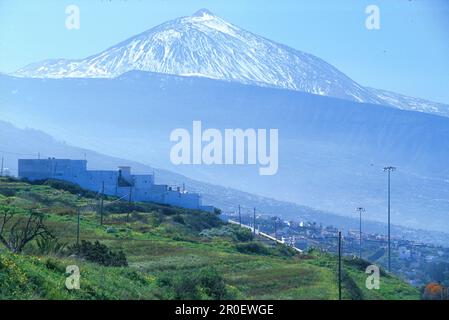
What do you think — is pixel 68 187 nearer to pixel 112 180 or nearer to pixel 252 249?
pixel 112 180

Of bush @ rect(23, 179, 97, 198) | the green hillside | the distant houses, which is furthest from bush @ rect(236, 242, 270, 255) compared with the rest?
the distant houses

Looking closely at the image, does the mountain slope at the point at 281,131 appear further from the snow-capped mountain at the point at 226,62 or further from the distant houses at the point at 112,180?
the snow-capped mountain at the point at 226,62

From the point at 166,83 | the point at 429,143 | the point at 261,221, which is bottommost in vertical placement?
the point at 261,221

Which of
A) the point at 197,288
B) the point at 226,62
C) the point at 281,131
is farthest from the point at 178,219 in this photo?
the point at 226,62

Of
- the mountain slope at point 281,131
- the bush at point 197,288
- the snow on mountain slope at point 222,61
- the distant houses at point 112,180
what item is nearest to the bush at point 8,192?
the mountain slope at point 281,131

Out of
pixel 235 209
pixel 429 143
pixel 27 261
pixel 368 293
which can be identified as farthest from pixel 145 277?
pixel 429 143

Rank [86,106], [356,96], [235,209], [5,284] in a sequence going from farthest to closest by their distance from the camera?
1. [86,106]
2. [356,96]
3. [235,209]
4. [5,284]

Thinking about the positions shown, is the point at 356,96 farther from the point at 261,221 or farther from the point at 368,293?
the point at 368,293
